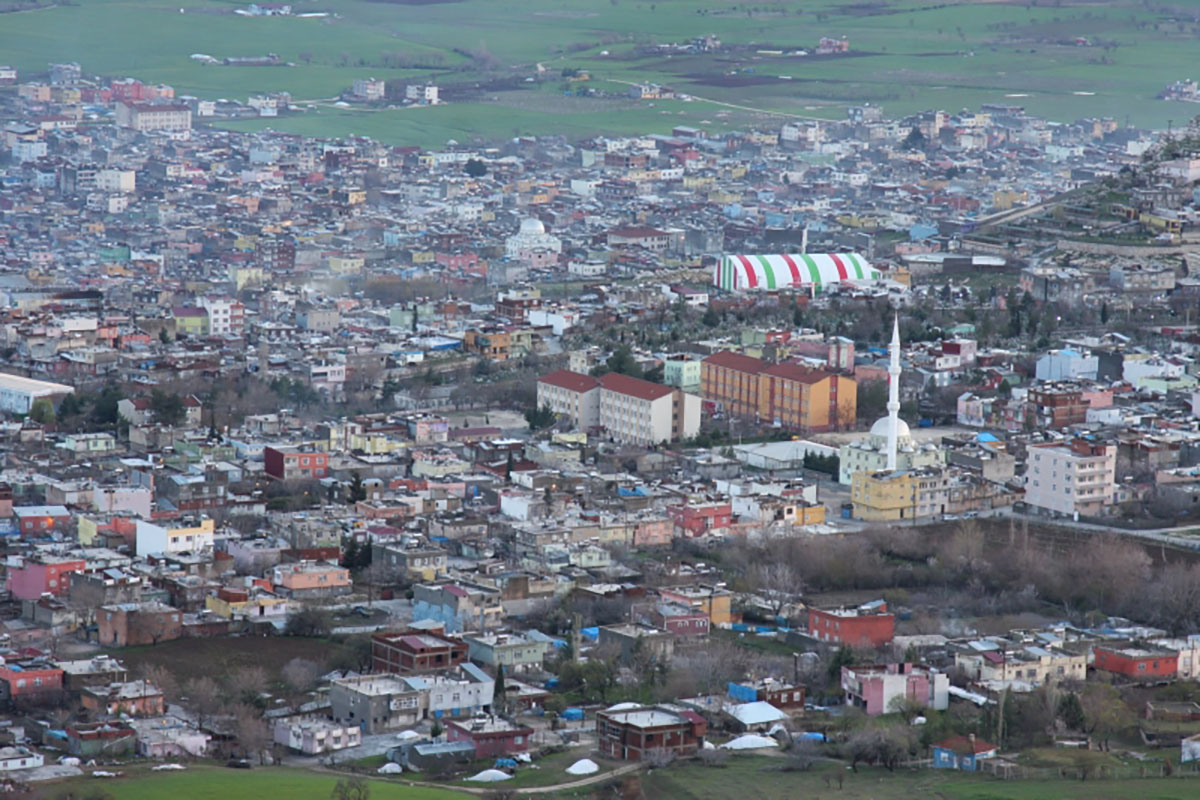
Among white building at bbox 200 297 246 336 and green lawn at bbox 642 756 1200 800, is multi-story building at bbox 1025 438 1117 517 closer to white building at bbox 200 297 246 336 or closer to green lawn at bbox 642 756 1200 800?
green lawn at bbox 642 756 1200 800

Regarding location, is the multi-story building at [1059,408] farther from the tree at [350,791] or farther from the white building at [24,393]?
the tree at [350,791]

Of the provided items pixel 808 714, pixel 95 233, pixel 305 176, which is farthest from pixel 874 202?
pixel 808 714

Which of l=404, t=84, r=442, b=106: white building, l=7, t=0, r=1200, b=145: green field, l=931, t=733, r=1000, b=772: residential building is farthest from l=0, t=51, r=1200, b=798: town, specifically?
l=7, t=0, r=1200, b=145: green field

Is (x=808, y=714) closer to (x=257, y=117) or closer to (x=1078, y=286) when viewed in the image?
(x=1078, y=286)

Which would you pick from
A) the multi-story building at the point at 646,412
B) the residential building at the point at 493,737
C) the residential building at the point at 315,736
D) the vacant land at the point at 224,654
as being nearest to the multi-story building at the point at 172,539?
the vacant land at the point at 224,654

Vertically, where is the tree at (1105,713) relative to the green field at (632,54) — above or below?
below

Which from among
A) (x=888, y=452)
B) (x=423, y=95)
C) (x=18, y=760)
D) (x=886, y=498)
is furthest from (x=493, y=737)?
(x=423, y=95)

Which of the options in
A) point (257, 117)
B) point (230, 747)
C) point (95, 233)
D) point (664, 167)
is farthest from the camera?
point (257, 117)
